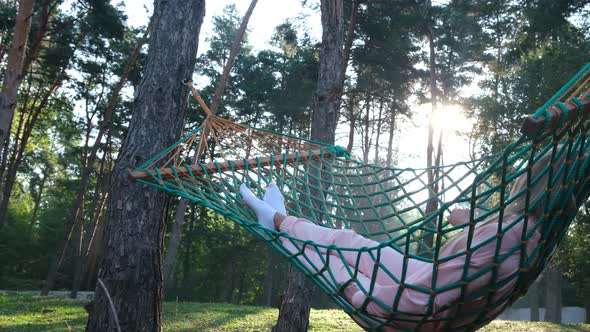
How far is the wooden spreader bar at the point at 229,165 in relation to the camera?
6.68 ft

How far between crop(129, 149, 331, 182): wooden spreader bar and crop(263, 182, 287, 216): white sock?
0.85ft

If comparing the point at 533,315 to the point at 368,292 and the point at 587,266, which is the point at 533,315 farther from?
the point at 368,292

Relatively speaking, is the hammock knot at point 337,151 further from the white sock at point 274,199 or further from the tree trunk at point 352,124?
the tree trunk at point 352,124

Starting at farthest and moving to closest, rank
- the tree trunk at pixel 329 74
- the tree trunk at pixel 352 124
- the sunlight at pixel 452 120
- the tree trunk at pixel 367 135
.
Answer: the tree trunk at pixel 367 135, the tree trunk at pixel 352 124, the sunlight at pixel 452 120, the tree trunk at pixel 329 74

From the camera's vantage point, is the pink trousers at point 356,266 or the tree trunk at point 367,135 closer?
the pink trousers at point 356,266

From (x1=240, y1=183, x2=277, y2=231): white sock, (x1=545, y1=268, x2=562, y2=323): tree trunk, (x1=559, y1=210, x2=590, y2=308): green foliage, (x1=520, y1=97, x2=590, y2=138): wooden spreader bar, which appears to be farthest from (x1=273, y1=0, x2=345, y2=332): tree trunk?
(x1=545, y1=268, x2=562, y2=323): tree trunk

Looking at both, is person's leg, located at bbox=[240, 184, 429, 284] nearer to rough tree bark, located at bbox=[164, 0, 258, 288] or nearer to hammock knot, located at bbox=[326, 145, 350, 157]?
hammock knot, located at bbox=[326, 145, 350, 157]

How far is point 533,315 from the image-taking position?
13648 mm

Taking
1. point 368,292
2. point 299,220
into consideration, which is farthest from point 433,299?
point 299,220

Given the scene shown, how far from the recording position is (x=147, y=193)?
2248mm

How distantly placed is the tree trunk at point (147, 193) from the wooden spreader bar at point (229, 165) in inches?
9.0

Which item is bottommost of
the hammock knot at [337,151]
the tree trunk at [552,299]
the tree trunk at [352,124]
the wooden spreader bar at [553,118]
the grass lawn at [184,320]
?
the grass lawn at [184,320]

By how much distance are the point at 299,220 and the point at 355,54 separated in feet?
28.1

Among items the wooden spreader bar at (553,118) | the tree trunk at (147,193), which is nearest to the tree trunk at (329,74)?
the tree trunk at (147,193)
